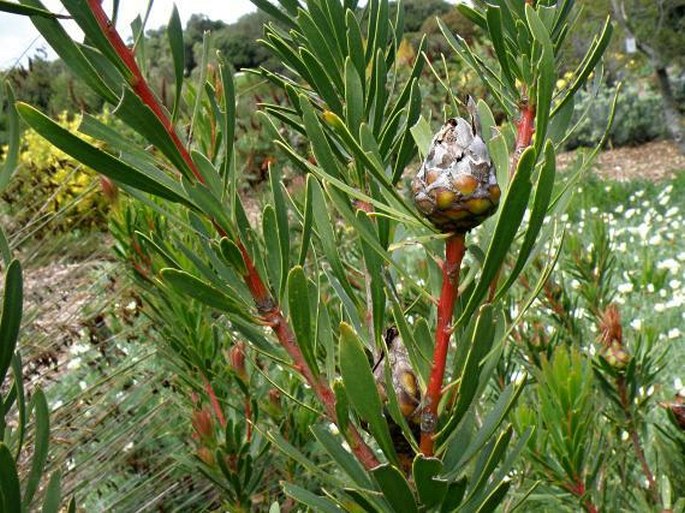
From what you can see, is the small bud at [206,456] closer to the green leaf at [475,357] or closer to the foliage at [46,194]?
the foliage at [46,194]

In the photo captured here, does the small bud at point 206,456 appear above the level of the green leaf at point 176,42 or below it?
below

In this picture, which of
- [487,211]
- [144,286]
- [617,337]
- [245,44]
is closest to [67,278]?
[144,286]

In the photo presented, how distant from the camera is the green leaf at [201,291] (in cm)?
40

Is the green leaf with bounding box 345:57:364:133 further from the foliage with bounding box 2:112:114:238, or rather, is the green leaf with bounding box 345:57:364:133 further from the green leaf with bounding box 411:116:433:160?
the foliage with bounding box 2:112:114:238

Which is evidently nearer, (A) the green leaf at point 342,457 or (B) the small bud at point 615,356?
(A) the green leaf at point 342,457

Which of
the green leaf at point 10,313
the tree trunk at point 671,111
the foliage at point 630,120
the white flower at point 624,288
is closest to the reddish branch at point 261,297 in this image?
the green leaf at point 10,313

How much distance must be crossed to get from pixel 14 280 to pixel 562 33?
0.42 metres

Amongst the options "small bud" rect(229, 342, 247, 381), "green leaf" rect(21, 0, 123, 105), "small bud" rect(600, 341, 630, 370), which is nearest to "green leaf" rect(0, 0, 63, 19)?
"green leaf" rect(21, 0, 123, 105)

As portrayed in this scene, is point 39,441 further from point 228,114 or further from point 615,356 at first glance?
point 615,356

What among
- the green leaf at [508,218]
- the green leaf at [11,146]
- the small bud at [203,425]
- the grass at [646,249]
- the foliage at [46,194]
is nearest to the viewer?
the green leaf at [508,218]

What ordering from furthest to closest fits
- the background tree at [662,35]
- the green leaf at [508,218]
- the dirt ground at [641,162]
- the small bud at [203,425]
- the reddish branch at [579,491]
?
the dirt ground at [641,162] → the background tree at [662,35] → the small bud at [203,425] → the reddish branch at [579,491] → the green leaf at [508,218]

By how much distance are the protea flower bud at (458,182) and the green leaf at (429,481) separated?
0.11 meters

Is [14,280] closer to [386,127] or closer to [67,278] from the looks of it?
[386,127]

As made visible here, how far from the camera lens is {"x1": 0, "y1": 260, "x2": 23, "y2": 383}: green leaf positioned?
1.22 ft
